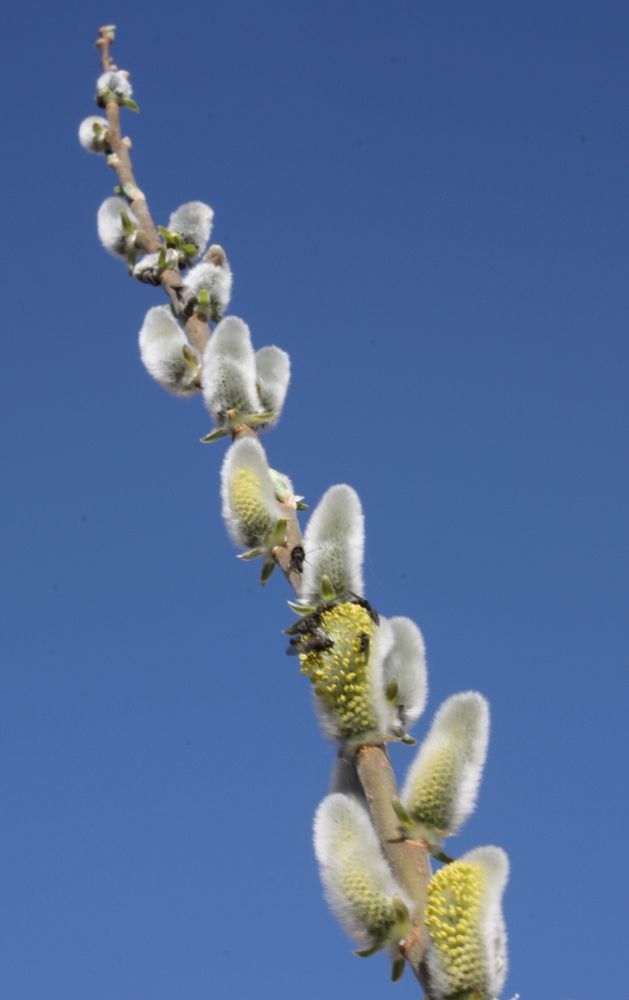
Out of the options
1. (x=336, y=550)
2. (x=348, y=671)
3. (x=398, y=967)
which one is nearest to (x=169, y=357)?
(x=336, y=550)

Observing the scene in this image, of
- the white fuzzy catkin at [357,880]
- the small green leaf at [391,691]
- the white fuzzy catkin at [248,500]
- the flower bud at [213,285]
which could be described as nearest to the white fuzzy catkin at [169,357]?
the flower bud at [213,285]

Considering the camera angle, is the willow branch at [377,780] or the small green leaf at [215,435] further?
the small green leaf at [215,435]

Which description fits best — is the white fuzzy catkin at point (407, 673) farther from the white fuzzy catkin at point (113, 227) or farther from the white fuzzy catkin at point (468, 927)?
the white fuzzy catkin at point (113, 227)

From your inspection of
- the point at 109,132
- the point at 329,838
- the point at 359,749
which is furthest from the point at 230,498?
the point at 109,132

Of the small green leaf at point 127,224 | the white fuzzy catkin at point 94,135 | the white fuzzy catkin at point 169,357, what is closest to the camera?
the white fuzzy catkin at point 169,357

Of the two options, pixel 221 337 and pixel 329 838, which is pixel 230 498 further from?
pixel 329 838

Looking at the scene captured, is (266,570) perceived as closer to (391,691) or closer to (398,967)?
(391,691)

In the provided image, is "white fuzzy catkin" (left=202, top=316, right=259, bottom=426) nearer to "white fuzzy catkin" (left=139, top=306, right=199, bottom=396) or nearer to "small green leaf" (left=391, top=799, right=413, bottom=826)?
"white fuzzy catkin" (left=139, top=306, right=199, bottom=396)
